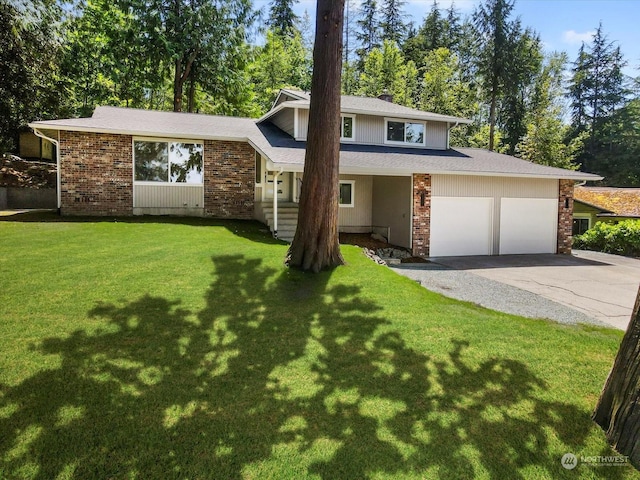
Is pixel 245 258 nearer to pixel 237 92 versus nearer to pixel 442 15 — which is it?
pixel 237 92

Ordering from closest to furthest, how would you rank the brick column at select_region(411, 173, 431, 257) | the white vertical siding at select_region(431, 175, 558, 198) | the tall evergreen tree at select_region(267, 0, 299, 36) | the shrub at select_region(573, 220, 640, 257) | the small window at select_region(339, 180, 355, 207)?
the brick column at select_region(411, 173, 431, 257), the white vertical siding at select_region(431, 175, 558, 198), the small window at select_region(339, 180, 355, 207), the shrub at select_region(573, 220, 640, 257), the tall evergreen tree at select_region(267, 0, 299, 36)

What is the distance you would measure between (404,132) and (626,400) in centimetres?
1418

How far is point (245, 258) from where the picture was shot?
28.6 feet

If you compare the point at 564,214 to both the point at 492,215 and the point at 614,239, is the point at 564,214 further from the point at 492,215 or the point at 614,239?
the point at 614,239

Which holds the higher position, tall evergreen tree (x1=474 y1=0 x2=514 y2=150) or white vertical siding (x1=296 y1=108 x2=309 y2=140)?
tall evergreen tree (x1=474 y1=0 x2=514 y2=150)

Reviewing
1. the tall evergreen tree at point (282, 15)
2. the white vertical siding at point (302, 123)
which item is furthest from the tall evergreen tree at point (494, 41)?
the white vertical siding at point (302, 123)

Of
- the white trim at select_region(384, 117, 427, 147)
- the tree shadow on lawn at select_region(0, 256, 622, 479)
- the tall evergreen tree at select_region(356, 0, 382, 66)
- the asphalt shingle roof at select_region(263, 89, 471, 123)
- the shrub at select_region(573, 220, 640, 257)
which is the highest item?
the tall evergreen tree at select_region(356, 0, 382, 66)

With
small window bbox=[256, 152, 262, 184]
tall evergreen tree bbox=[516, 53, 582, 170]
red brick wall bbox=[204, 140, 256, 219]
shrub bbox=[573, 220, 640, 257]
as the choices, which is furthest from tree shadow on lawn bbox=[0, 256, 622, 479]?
tall evergreen tree bbox=[516, 53, 582, 170]

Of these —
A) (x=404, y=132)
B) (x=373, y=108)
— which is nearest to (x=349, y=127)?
(x=373, y=108)

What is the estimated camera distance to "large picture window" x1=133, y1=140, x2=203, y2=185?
45.0 ft

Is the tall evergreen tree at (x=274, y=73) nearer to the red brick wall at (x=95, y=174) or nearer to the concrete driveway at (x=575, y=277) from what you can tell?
the red brick wall at (x=95, y=174)

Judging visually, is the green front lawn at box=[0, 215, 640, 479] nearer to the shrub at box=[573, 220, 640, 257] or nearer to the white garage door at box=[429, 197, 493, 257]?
the white garage door at box=[429, 197, 493, 257]

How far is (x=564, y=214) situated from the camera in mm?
14812

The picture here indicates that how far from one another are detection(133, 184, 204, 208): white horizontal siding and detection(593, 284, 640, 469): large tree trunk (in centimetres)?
1272
